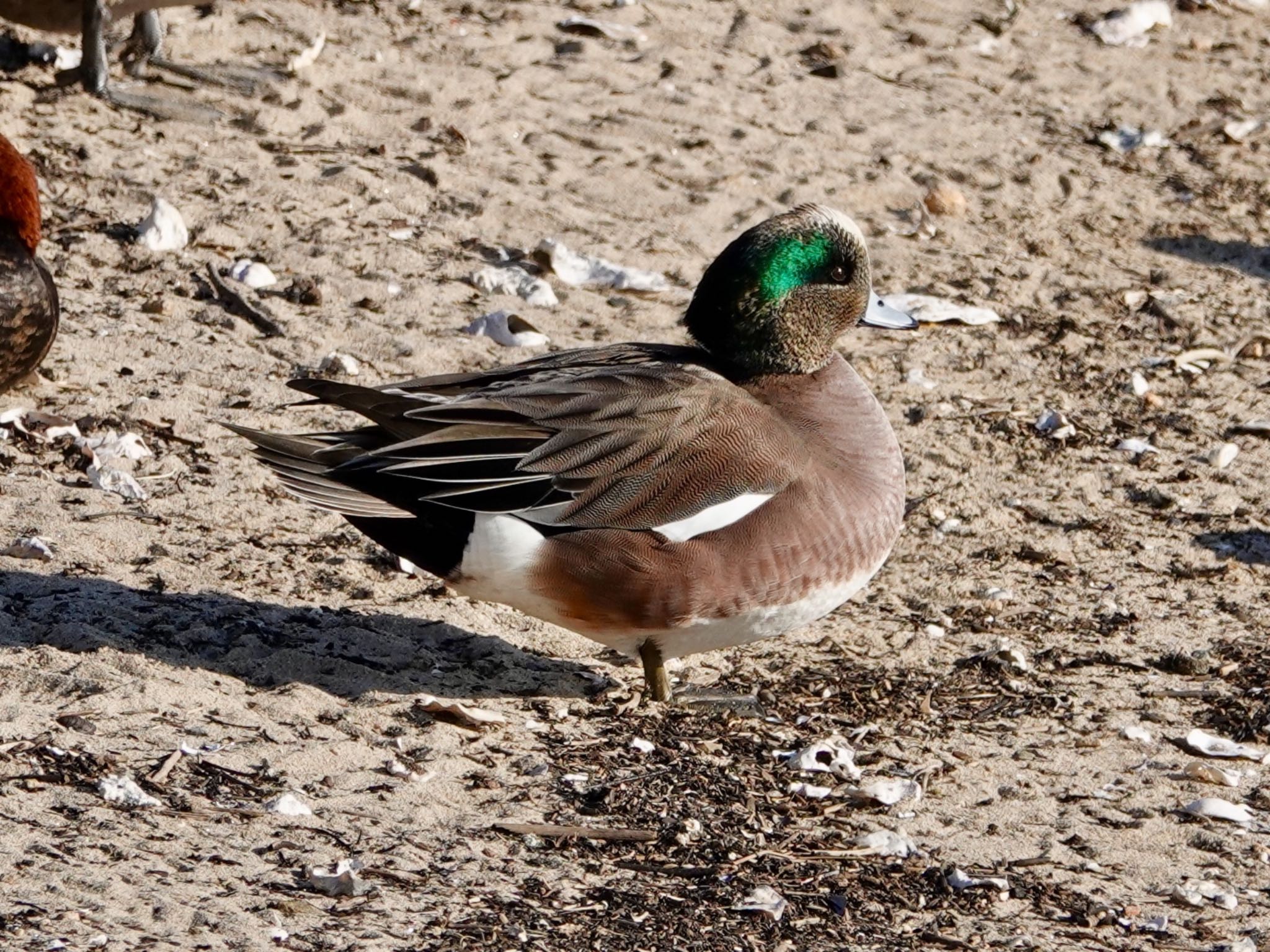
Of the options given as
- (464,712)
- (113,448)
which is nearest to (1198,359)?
(464,712)

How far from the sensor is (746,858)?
10.9 feet

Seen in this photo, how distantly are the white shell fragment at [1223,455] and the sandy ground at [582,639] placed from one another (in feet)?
0.11

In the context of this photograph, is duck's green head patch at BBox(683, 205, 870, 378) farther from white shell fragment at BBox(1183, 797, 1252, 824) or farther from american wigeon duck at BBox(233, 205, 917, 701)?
white shell fragment at BBox(1183, 797, 1252, 824)

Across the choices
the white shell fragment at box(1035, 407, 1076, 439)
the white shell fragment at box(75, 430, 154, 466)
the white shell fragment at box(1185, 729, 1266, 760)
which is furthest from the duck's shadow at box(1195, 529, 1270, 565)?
the white shell fragment at box(75, 430, 154, 466)

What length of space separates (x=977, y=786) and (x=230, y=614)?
1616mm

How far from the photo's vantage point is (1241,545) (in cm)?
480

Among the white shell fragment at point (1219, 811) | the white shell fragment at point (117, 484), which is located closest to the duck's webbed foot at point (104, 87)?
the white shell fragment at point (117, 484)

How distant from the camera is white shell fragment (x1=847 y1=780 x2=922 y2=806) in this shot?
3592 mm

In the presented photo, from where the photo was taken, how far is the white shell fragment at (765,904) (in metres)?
3.16

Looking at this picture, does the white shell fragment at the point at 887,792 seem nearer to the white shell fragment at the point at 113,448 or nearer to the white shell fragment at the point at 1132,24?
the white shell fragment at the point at 113,448

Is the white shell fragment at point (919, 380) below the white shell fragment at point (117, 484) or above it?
above

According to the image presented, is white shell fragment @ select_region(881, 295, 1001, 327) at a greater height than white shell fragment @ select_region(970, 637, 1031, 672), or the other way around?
white shell fragment @ select_region(881, 295, 1001, 327)

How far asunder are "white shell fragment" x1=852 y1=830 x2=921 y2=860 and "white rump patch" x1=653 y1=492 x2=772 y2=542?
67 cm

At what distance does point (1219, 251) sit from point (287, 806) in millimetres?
4307
